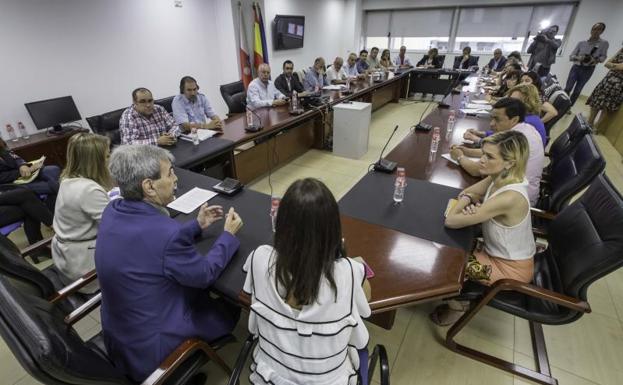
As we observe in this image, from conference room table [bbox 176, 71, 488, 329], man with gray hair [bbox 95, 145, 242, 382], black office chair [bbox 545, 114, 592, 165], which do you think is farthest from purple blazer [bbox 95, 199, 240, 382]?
black office chair [bbox 545, 114, 592, 165]

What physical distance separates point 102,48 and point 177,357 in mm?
4454

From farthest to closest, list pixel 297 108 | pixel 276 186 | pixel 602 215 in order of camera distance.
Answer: pixel 297 108
pixel 276 186
pixel 602 215

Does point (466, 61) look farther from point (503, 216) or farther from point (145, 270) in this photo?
point (145, 270)

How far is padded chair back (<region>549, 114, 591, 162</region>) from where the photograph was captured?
215 cm

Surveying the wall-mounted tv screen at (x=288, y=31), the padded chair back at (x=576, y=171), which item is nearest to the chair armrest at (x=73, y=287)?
the padded chair back at (x=576, y=171)

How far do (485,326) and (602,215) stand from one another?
0.88 metres

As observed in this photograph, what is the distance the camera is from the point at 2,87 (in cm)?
323

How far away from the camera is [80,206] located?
141 centimetres

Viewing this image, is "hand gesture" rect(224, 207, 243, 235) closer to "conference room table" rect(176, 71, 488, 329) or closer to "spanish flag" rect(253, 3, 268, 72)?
"conference room table" rect(176, 71, 488, 329)

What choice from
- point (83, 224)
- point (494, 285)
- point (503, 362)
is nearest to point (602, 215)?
point (494, 285)

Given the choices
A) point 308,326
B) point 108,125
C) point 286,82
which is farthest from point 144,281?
point 286,82

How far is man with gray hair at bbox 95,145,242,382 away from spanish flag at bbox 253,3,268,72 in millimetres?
5797

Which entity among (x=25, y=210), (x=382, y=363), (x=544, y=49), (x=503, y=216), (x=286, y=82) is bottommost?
(x=25, y=210)

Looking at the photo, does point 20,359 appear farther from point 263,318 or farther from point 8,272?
point 8,272
